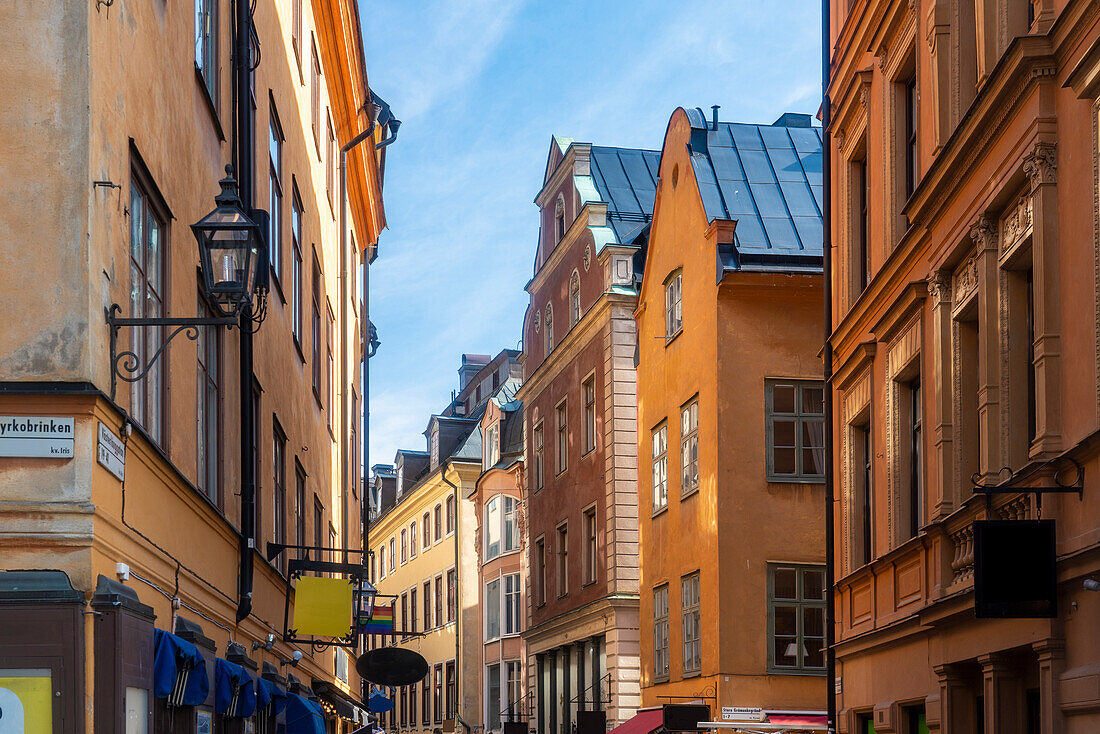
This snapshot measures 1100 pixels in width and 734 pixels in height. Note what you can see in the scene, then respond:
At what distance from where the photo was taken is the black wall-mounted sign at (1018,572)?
31.7 feet

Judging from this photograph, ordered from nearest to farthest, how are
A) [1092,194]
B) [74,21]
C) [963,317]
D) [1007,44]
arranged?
1. [74,21]
2. [1092,194]
3. [1007,44]
4. [963,317]

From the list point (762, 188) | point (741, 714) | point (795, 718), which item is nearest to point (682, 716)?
point (741, 714)

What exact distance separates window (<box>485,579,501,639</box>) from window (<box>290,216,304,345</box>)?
27110mm

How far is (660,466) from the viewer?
27.1 m

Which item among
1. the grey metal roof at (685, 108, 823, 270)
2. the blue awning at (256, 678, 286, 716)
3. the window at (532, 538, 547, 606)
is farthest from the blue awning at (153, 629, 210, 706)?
the window at (532, 538, 547, 606)

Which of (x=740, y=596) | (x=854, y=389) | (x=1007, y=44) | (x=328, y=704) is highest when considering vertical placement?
(x=1007, y=44)

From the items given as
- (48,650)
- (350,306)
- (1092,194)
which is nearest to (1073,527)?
(1092,194)

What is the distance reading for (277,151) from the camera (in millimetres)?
18047

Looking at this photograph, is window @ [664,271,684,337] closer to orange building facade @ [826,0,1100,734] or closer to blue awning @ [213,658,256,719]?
orange building facade @ [826,0,1100,734]

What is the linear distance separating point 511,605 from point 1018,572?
3669cm

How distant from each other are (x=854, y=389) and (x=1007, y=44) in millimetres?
6607

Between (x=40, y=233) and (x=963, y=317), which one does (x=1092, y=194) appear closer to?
(x=963, y=317)

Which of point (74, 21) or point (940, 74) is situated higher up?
point (940, 74)

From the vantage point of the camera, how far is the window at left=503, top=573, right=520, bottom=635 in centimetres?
4556
